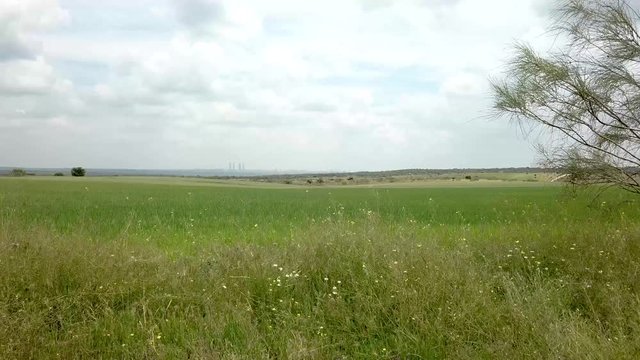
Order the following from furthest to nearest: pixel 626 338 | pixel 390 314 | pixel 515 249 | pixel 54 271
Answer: pixel 515 249, pixel 54 271, pixel 390 314, pixel 626 338

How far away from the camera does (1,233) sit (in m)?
8.07

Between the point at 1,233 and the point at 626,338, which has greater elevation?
the point at 1,233

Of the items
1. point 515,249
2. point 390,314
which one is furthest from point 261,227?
point 390,314

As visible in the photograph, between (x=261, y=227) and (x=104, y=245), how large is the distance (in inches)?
246

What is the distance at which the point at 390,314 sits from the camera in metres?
6.27

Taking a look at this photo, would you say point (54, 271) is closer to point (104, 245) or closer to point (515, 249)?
point (104, 245)

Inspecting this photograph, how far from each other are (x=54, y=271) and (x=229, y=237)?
209 inches

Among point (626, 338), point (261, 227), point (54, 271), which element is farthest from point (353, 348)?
point (261, 227)

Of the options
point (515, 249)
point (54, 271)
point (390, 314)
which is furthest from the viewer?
point (515, 249)

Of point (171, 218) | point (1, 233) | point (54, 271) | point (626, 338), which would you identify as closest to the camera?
point (626, 338)

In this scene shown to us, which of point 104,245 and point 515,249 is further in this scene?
point 515,249

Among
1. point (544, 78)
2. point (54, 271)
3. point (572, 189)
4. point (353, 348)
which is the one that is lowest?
point (353, 348)

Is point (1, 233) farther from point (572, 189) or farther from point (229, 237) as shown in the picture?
point (572, 189)

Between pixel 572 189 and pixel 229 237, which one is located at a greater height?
pixel 572 189
